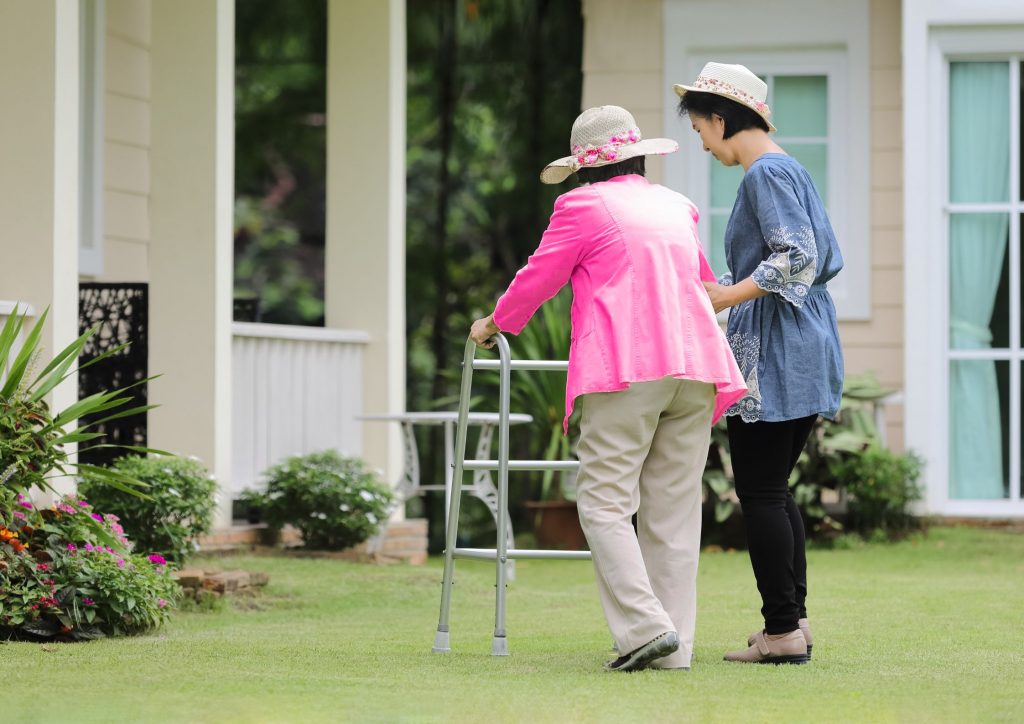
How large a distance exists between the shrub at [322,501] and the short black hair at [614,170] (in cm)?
384

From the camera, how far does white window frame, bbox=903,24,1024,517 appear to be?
31.1 ft

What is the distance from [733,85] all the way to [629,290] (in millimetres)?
691

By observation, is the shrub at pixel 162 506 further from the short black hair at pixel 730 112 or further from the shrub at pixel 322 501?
the short black hair at pixel 730 112

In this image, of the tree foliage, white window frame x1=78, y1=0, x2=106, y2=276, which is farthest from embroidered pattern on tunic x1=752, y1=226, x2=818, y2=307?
the tree foliage

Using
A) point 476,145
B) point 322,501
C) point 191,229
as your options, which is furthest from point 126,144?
point 476,145

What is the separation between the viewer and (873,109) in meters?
10.3

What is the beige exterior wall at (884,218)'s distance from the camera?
33.2ft

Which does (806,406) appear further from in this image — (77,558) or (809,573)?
A: (809,573)

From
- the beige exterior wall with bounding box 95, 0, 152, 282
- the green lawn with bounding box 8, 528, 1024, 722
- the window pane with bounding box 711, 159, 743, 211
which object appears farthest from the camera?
the window pane with bounding box 711, 159, 743, 211

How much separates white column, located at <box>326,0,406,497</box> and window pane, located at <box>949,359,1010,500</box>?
3.20m

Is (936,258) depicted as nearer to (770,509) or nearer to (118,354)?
(118,354)

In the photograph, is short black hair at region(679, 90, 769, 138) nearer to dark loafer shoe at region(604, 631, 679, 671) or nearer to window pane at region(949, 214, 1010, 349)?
dark loafer shoe at region(604, 631, 679, 671)

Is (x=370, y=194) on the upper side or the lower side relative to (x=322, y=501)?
upper

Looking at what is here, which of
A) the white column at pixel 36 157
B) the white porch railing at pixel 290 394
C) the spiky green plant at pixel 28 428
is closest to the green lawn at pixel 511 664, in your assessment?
the spiky green plant at pixel 28 428
